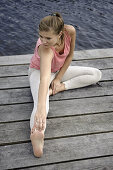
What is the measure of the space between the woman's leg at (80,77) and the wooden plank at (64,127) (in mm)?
566

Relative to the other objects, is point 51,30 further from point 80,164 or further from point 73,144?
point 80,164

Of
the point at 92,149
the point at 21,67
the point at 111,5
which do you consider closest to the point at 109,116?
the point at 92,149

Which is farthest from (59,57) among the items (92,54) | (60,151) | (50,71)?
(92,54)

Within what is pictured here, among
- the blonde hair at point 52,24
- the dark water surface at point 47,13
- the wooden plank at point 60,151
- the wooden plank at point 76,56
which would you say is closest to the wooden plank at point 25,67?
the wooden plank at point 76,56

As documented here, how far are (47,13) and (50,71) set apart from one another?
5.63 m

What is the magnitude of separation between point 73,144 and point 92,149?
0.62 ft

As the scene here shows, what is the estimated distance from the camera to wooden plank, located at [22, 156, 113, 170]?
2.32 metres

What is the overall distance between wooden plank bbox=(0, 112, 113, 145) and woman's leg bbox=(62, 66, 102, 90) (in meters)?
0.57

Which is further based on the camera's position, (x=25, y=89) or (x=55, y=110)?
(x=25, y=89)

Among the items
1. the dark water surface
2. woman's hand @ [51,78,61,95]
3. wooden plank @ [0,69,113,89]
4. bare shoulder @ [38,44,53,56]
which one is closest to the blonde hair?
bare shoulder @ [38,44,53,56]

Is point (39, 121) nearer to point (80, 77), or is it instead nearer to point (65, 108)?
point (65, 108)

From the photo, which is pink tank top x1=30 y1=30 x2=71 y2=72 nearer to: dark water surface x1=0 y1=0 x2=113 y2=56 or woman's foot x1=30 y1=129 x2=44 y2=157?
woman's foot x1=30 y1=129 x2=44 y2=157

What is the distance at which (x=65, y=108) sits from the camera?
3.03 metres

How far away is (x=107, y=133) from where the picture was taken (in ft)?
8.96
